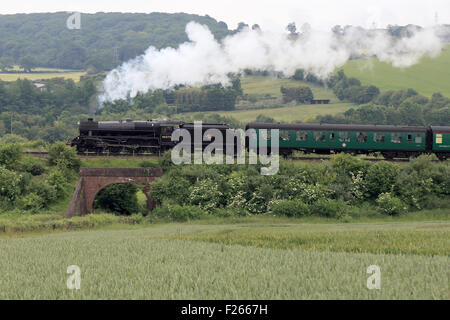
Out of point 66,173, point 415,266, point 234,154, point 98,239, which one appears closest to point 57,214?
point 66,173

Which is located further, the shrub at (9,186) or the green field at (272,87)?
the green field at (272,87)

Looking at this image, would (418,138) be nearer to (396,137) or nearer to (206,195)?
(396,137)

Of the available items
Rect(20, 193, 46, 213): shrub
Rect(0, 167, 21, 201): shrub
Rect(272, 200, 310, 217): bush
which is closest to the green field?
Rect(272, 200, 310, 217): bush

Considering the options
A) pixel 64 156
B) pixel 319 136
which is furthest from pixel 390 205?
pixel 64 156

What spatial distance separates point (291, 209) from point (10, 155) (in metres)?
25.0

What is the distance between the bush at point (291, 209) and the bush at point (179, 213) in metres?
5.89

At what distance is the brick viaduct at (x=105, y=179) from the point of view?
47.2 m

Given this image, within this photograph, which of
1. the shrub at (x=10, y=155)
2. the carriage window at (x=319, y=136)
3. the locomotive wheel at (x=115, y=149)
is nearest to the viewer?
the shrub at (x=10, y=155)

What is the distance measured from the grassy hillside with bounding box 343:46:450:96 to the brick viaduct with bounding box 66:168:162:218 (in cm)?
12364

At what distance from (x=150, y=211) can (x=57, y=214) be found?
26.4ft

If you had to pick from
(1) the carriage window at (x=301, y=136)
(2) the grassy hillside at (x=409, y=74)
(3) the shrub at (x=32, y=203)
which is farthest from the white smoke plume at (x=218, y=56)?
(3) the shrub at (x=32, y=203)

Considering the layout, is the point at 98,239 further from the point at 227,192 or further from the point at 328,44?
the point at 328,44

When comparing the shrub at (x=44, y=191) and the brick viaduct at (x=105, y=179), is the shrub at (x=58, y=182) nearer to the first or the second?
the shrub at (x=44, y=191)
